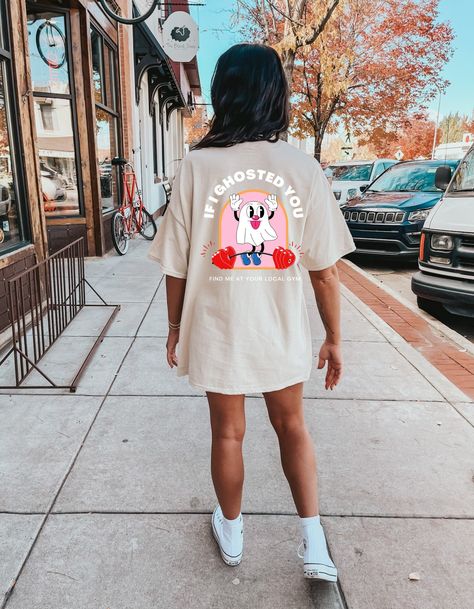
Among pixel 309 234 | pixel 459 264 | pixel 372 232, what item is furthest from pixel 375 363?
pixel 372 232

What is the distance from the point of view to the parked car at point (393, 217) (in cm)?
869

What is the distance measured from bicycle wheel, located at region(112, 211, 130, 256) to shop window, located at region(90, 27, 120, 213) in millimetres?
399

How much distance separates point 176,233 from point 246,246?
0.26 m

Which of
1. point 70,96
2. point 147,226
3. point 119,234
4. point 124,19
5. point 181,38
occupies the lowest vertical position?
point 147,226

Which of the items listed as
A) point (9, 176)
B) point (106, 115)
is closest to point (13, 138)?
point (9, 176)

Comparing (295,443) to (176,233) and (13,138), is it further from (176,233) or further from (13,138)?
(13,138)

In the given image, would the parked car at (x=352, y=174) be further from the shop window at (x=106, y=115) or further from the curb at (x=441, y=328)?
the curb at (x=441, y=328)

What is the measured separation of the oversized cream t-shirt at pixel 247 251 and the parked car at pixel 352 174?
41.5ft

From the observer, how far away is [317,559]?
6.45ft

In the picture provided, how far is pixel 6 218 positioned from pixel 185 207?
395cm

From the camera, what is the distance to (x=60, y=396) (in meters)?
3.49

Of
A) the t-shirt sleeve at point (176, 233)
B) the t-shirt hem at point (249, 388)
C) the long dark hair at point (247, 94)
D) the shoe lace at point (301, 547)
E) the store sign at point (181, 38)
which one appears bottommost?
the shoe lace at point (301, 547)

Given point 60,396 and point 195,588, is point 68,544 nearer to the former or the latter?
point 195,588

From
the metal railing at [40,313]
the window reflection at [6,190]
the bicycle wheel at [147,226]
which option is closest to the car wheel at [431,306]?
the metal railing at [40,313]
